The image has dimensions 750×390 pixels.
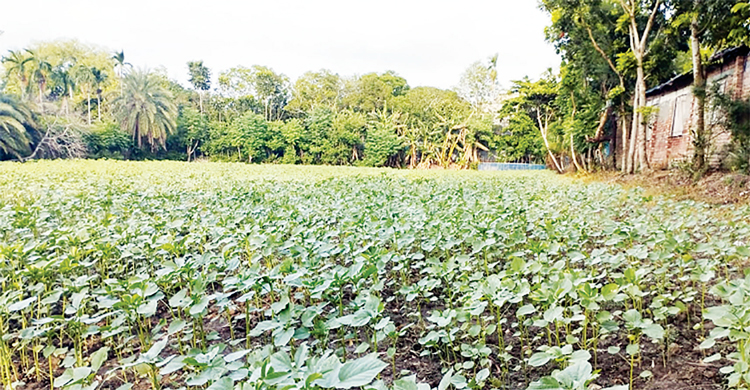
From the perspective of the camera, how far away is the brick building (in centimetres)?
725

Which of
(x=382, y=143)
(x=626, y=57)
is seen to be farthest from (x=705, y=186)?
(x=382, y=143)

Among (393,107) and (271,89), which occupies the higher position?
(271,89)

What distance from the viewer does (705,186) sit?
6.14 meters

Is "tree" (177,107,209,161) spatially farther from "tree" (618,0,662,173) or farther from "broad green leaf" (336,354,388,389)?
"broad green leaf" (336,354,388,389)

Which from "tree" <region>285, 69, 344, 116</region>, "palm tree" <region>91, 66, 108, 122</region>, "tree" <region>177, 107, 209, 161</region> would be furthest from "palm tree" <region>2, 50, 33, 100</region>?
"tree" <region>285, 69, 344, 116</region>

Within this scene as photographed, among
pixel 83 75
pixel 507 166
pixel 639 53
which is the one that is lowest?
pixel 507 166

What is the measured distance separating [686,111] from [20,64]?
30.8 metres

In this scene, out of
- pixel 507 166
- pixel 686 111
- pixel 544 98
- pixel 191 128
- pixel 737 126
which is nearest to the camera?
pixel 737 126

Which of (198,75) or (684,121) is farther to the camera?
(198,75)

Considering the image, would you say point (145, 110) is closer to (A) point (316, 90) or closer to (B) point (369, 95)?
(A) point (316, 90)

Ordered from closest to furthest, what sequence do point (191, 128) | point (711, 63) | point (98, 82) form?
point (711, 63), point (191, 128), point (98, 82)

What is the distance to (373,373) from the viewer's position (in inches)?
29.8

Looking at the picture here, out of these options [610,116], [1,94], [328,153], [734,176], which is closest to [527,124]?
[610,116]

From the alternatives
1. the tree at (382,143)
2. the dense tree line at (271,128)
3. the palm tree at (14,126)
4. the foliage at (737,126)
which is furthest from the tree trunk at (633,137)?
the palm tree at (14,126)
